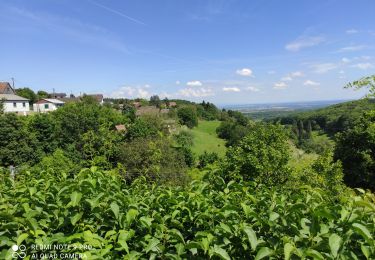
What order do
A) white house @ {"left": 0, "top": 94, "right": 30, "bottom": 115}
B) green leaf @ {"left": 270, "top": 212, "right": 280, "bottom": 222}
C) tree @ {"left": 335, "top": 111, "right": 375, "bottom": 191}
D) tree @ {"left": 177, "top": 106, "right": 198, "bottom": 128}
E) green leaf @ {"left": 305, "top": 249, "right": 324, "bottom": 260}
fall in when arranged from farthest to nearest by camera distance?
tree @ {"left": 177, "top": 106, "right": 198, "bottom": 128}, white house @ {"left": 0, "top": 94, "right": 30, "bottom": 115}, tree @ {"left": 335, "top": 111, "right": 375, "bottom": 191}, green leaf @ {"left": 270, "top": 212, "right": 280, "bottom": 222}, green leaf @ {"left": 305, "top": 249, "right": 324, "bottom": 260}

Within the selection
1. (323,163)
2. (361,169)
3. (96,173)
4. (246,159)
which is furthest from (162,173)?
(96,173)

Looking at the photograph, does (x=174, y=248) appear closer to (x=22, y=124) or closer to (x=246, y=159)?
(x=246, y=159)

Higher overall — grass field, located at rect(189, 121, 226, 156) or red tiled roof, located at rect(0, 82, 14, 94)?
red tiled roof, located at rect(0, 82, 14, 94)

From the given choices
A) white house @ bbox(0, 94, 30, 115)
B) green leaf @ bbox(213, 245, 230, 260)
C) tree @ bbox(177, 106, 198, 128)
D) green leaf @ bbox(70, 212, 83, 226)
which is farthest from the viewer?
tree @ bbox(177, 106, 198, 128)

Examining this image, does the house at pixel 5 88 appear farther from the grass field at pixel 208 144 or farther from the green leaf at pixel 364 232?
the green leaf at pixel 364 232

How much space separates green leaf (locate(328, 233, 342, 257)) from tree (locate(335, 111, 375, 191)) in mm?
29098

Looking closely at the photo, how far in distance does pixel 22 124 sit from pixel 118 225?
133ft

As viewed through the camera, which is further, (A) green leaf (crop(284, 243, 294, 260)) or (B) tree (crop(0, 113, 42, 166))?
(B) tree (crop(0, 113, 42, 166))

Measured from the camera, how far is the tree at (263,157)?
1833cm

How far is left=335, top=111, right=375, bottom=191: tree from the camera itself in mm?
28078

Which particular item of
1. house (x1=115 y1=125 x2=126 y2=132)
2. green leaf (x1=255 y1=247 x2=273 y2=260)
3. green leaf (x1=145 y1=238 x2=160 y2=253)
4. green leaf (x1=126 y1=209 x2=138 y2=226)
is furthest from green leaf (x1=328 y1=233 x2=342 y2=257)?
house (x1=115 y1=125 x2=126 y2=132)

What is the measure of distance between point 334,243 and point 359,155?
31.1 meters

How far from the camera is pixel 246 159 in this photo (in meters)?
18.9

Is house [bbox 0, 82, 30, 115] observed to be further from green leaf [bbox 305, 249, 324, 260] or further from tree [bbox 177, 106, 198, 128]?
green leaf [bbox 305, 249, 324, 260]
